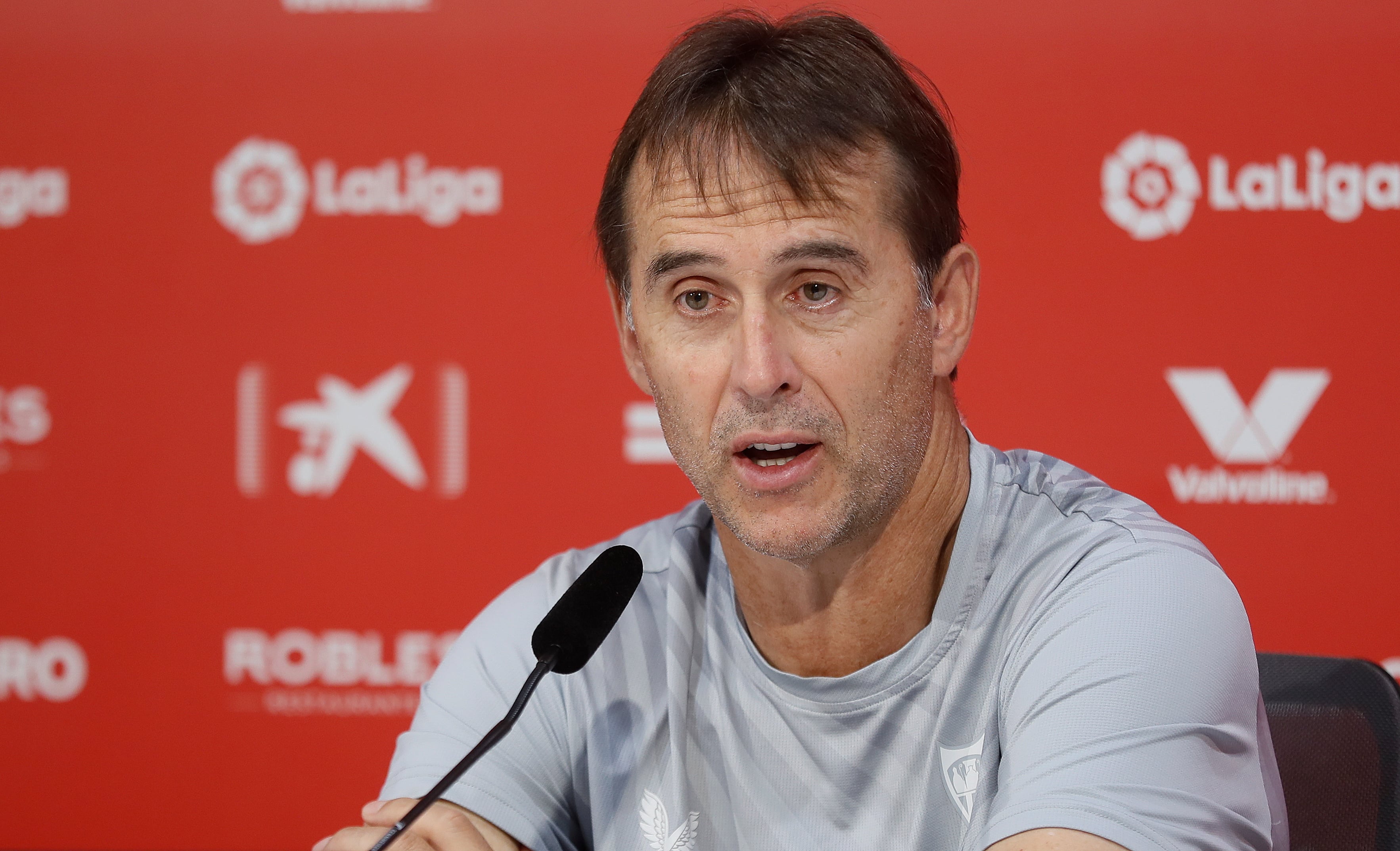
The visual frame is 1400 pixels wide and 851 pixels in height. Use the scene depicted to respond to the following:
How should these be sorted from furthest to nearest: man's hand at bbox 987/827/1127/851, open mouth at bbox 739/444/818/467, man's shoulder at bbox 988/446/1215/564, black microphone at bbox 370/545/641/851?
open mouth at bbox 739/444/818/467
man's shoulder at bbox 988/446/1215/564
black microphone at bbox 370/545/641/851
man's hand at bbox 987/827/1127/851

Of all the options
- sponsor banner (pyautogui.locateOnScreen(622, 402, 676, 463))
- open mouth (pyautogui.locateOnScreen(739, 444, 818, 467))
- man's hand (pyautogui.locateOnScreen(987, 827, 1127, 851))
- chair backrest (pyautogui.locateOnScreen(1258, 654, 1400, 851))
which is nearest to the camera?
man's hand (pyautogui.locateOnScreen(987, 827, 1127, 851))

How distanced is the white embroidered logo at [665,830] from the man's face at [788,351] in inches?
12.4

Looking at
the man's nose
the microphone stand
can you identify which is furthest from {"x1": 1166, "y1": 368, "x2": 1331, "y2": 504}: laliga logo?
the microphone stand

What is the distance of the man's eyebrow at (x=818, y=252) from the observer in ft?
4.17

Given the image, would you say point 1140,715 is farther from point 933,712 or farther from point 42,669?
point 42,669

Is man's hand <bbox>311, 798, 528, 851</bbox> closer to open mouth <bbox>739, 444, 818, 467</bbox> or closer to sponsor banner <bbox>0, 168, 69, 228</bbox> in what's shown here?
open mouth <bbox>739, 444, 818, 467</bbox>

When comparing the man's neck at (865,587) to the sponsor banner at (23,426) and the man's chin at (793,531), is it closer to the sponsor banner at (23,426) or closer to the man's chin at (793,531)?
the man's chin at (793,531)

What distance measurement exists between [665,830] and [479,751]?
0.36 metres

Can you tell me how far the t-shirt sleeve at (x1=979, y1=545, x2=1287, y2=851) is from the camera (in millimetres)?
992

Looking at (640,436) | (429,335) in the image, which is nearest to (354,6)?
(429,335)

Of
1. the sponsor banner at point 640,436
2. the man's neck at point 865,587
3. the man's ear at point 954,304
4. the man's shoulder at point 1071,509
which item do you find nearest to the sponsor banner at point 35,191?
the sponsor banner at point 640,436

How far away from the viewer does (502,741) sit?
1385 millimetres

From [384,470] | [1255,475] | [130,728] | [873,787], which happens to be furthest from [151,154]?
[1255,475]

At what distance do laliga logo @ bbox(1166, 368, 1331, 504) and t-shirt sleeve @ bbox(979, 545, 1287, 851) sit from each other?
4.50ft
